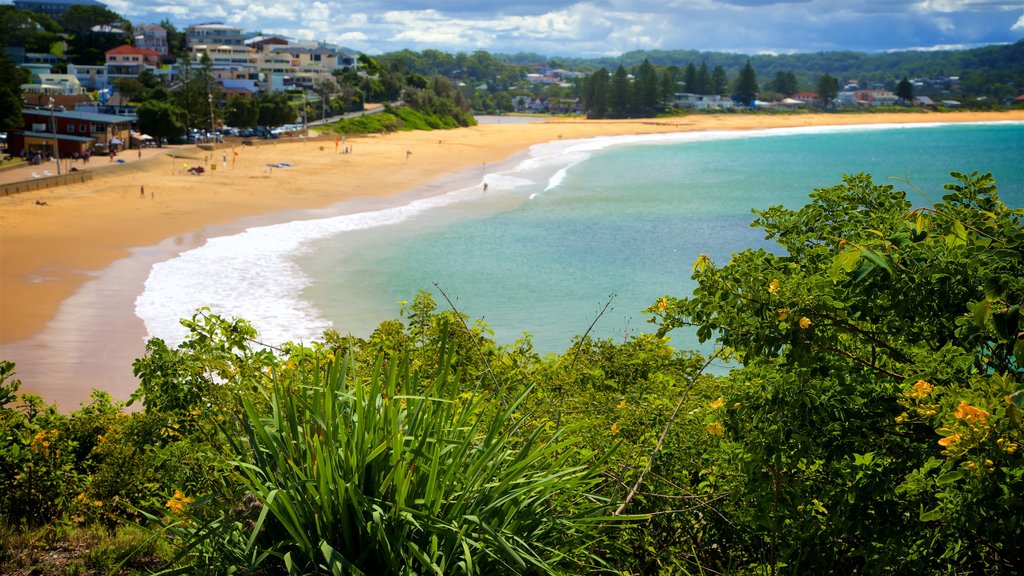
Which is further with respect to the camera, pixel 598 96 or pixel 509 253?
pixel 598 96

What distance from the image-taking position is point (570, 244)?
31.8m

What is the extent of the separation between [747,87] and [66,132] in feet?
393

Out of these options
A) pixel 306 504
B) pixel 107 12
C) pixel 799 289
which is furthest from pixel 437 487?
pixel 107 12

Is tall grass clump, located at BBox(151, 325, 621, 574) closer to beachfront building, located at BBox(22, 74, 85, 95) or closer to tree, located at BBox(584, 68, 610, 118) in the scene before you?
beachfront building, located at BBox(22, 74, 85, 95)

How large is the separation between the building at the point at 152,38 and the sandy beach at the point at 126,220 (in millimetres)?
56584

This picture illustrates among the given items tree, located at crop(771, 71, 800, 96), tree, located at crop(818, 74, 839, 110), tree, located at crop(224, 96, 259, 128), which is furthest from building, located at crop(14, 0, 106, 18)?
tree, located at crop(818, 74, 839, 110)

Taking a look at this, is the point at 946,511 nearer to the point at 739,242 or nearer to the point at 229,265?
the point at 229,265

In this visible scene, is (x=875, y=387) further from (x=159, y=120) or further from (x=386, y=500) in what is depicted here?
(x=159, y=120)

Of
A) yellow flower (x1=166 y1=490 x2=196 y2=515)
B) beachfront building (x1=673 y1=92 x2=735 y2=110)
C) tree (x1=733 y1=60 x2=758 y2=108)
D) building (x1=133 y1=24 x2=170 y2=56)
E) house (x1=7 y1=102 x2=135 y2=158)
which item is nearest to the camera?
yellow flower (x1=166 y1=490 x2=196 y2=515)

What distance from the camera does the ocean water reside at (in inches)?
822

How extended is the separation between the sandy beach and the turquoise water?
4418 mm

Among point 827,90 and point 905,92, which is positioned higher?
point 905,92

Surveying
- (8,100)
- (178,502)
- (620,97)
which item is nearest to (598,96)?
(620,97)

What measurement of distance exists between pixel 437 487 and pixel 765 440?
54.3 inches
